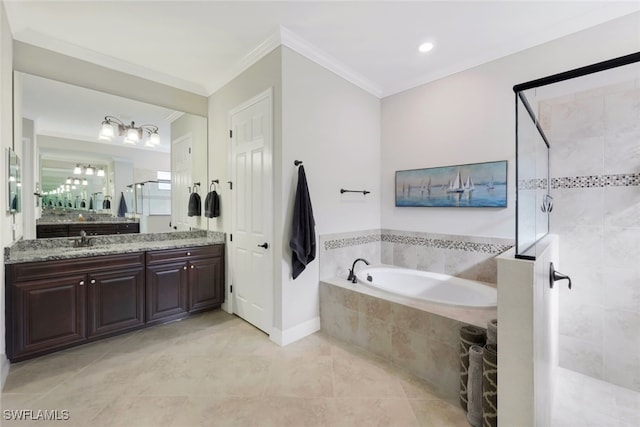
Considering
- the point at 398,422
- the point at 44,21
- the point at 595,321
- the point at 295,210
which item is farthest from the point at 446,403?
the point at 44,21

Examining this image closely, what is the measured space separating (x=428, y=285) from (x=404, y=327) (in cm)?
102

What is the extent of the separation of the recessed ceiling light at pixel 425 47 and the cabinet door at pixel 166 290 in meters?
3.31

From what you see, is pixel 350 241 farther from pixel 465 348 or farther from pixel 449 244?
pixel 465 348

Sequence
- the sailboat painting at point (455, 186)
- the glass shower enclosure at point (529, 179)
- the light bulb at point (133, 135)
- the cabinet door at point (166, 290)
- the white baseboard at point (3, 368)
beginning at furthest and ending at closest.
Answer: the light bulb at point (133, 135) < the cabinet door at point (166, 290) < the sailboat painting at point (455, 186) < the white baseboard at point (3, 368) < the glass shower enclosure at point (529, 179)

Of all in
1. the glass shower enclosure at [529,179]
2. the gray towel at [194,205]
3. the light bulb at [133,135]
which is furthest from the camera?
the gray towel at [194,205]

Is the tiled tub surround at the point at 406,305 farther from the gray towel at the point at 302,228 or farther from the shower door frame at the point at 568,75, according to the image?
the shower door frame at the point at 568,75

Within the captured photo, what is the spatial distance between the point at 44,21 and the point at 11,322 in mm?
2435

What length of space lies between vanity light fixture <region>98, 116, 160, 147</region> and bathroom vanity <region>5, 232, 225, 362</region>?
1.13 metres

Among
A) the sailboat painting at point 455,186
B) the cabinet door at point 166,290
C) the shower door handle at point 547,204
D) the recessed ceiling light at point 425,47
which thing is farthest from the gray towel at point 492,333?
the cabinet door at point 166,290

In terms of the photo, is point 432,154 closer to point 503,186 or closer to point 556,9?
point 503,186

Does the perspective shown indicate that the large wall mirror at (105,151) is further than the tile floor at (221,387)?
Yes

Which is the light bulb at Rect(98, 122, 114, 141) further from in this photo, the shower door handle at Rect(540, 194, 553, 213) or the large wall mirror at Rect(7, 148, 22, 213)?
the shower door handle at Rect(540, 194, 553, 213)

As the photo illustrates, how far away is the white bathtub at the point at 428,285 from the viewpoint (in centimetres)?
245

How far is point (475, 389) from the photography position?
1.56 metres
